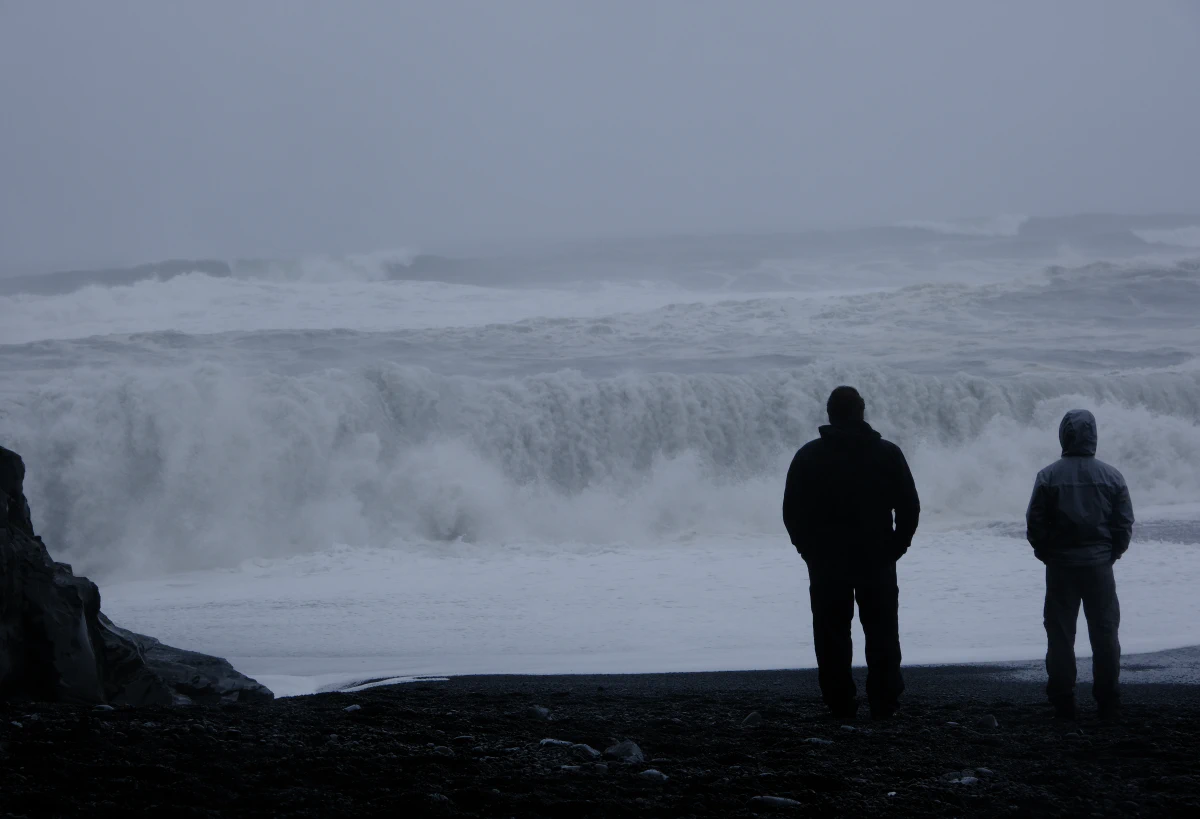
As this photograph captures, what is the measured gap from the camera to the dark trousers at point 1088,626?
517cm

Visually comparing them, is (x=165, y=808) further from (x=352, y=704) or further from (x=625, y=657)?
(x=625, y=657)

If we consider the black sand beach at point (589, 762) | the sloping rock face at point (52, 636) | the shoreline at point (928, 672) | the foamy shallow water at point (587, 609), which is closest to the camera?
the black sand beach at point (589, 762)

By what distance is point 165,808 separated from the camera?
3254mm

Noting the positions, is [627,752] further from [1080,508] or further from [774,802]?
[1080,508]

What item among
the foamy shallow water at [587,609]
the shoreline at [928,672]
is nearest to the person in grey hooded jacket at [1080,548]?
the shoreline at [928,672]

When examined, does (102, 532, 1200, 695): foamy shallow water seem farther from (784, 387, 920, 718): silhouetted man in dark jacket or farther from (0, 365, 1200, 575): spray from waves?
(784, 387, 920, 718): silhouetted man in dark jacket

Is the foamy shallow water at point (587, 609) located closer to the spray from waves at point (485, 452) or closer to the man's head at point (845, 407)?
the spray from waves at point (485, 452)

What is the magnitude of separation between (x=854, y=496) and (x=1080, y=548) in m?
1.06

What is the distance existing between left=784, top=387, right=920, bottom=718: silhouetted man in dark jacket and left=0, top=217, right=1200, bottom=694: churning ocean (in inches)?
132

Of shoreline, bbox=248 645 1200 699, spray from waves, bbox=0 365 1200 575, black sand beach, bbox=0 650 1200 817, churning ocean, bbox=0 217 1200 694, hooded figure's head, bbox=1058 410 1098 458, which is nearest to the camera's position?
black sand beach, bbox=0 650 1200 817

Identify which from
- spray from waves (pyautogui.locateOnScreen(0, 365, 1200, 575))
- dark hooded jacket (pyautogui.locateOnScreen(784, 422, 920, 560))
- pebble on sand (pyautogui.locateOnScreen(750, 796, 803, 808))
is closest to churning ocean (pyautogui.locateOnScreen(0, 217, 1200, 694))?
spray from waves (pyautogui.locateOnScreen(0, 365, 1200, 575))

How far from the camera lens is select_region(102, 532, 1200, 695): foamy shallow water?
8633 millimetres

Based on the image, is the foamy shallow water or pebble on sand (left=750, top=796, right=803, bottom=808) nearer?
pebble on sand (left=750, top=796, right=803, bottom=808)

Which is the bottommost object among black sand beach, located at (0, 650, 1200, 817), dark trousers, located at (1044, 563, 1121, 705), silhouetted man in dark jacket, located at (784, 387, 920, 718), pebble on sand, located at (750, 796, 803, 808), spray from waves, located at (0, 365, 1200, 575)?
pebble on sand, located at (750, 796, 803, 808)
